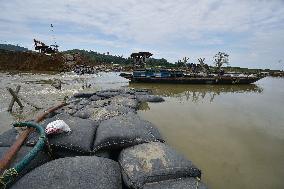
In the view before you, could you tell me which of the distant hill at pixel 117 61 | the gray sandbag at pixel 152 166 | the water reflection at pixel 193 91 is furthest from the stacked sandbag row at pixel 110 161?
the distant hill at pixel 117 61

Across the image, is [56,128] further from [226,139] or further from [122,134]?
[226,139]

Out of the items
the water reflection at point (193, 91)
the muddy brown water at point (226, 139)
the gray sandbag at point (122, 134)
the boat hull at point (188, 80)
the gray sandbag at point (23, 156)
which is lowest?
the water reflection at point (193, 91)

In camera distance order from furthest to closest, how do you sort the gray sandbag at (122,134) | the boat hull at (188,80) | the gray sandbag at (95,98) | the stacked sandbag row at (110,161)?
the boat hull at (188,80)
the gray sandbag at (95,98)
the gray sandbag at (122,134)
the stacked sandbag row at (110,161)

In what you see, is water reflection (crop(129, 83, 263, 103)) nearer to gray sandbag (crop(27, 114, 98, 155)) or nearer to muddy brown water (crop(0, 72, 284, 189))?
muddy brown water (crop(0, 72, 284, 189))

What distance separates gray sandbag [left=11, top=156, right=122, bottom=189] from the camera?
8.30ft

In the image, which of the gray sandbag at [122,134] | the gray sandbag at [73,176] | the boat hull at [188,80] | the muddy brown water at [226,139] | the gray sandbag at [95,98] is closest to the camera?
the gray sandbag at [73,176]

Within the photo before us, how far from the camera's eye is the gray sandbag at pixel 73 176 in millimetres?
2531

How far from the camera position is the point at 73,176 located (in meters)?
2.61

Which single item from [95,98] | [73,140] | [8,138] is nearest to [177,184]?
[73,140]

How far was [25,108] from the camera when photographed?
30.5ft

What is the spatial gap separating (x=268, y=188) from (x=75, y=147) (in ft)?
9.19

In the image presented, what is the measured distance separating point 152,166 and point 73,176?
0.93 meters

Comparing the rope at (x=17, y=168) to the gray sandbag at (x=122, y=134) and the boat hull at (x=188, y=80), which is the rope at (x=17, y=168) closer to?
the gray sandbag at (x=122, y=134)

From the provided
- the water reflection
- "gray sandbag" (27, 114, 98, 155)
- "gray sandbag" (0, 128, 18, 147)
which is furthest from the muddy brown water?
the water reflection
